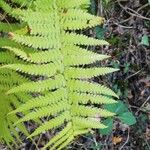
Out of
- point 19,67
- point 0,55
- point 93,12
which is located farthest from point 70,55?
point 93,12

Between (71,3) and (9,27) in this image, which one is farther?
(9,27)

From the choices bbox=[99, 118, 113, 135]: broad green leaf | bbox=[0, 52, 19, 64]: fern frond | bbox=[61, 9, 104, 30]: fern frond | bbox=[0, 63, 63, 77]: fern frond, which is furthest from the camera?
bbox=[99, 118, 113, 135]: broad green leaf

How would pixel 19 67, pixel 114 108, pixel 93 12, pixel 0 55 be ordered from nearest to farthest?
pixel 19 67 → pixel 0 55 → pixel 93 12 → pixel 114 108

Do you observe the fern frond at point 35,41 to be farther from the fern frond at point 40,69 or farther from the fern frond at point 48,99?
the fern frond at point 48,99

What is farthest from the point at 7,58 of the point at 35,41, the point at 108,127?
the point at 108,127

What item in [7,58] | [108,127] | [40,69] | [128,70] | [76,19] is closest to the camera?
[40,69]

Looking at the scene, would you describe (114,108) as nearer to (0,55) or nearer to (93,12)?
(93,12)

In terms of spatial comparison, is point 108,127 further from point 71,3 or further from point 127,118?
point 71,3

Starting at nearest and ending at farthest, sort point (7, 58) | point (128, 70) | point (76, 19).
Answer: point (76, 19) → point (7, 58) → point (128, 70)

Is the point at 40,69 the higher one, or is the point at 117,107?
the point at 40,69

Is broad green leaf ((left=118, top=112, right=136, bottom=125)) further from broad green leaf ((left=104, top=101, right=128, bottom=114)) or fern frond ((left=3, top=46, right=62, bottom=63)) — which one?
fern frond ((left=3, top=46, right=62, bottom=63))

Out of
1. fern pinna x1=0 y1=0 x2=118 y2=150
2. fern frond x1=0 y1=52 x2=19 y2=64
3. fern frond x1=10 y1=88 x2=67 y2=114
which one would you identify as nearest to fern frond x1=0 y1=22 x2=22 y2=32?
fern frond x1=0 y1=52 x2=19 y2=64
